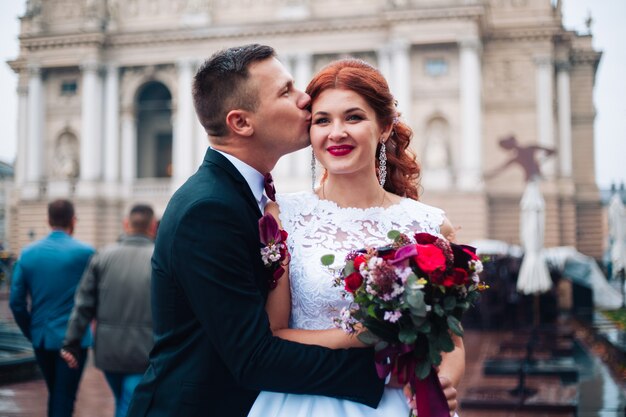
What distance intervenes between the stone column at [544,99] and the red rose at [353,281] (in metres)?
31.7

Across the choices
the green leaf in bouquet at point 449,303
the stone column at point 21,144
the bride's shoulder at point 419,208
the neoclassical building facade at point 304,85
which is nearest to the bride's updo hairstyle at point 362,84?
the bride's shoulder at point 419,208

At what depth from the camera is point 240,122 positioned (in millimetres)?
2533

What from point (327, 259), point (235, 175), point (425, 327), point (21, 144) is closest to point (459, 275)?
point (425, 327)

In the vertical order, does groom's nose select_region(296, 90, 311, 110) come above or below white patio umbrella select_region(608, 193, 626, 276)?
above

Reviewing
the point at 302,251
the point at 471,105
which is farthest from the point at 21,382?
the point at 471,105

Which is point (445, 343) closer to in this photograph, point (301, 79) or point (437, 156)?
point (437, 156)

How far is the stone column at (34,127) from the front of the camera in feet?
120

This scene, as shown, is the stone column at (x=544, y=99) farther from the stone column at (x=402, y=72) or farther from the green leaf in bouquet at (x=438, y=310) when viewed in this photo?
the green leaf in bouquet at (x=438, y=310)

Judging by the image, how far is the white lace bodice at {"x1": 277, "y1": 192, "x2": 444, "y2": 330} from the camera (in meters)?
2.59

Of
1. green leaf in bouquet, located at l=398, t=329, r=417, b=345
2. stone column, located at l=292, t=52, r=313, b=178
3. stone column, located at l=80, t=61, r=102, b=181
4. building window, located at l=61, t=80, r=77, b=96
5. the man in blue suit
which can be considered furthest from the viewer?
building window, located at l=61, t=80, r=77, b=96

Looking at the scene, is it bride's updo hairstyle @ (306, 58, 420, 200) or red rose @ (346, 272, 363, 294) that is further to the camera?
bride's updo hairstyle @ (306, 58, 420, 200)

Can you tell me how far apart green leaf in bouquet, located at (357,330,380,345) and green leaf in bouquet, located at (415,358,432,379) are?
0.49 ft

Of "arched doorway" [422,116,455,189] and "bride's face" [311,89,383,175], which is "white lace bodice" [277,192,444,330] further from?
"arched doorway" [422,116,455,189]

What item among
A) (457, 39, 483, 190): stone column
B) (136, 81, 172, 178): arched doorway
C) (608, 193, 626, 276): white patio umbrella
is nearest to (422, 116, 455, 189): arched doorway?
(457, 39, 483, 190): stone column
